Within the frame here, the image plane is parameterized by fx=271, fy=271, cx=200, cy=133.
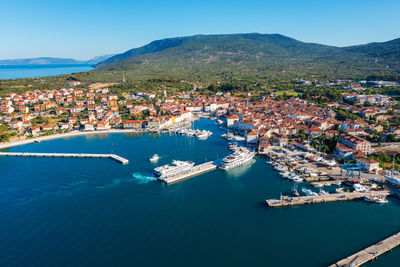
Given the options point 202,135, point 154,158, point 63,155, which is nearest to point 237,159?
point 154,158

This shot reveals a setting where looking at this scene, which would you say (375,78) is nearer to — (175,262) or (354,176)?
→ (354,176)

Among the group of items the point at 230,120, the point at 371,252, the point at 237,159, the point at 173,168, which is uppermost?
the point at 230,120

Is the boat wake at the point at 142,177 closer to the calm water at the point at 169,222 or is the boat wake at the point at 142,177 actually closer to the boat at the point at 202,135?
the calm water at the point at 169,222

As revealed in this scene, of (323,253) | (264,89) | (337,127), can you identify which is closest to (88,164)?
(323,253)

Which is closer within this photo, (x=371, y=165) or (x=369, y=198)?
(x=369, y=198)

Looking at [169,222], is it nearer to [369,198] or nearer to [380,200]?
[369,198]

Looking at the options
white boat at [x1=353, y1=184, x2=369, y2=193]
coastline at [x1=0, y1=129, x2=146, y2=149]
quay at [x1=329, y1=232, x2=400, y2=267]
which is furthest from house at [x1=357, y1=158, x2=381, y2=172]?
coastline at [x1=0, y1=129, x2=146, y2=149]

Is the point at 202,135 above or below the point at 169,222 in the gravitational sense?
above

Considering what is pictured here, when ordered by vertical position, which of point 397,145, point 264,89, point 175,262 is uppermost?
point 264,89
